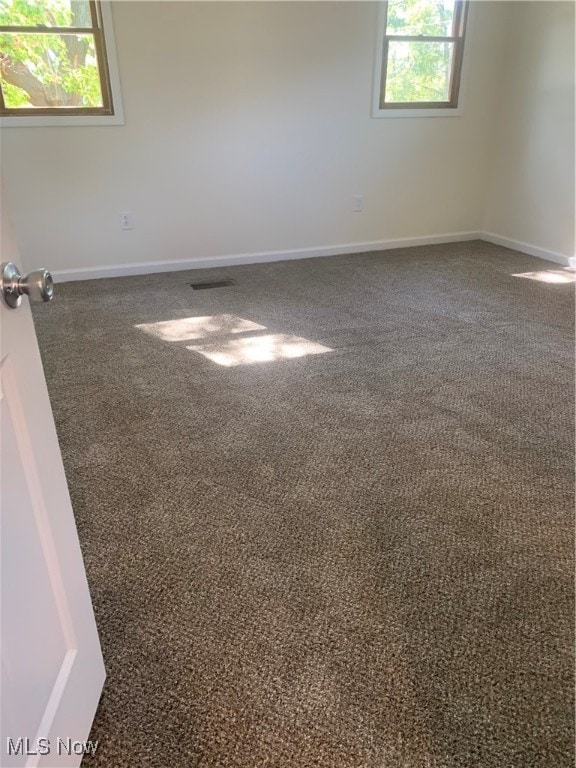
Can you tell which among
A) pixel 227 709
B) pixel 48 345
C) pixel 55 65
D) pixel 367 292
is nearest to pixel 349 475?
pixel 227 709

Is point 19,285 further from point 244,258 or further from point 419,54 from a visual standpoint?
point 419,54

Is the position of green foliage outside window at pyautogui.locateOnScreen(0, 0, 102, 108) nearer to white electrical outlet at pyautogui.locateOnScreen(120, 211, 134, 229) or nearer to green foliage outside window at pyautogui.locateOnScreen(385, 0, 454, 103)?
white electrical outlet at pyautogui.locateOnScreen(120, 211, 134, 229)

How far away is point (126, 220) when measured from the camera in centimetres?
400

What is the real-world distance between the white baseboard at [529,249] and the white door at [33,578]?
14.4 feet

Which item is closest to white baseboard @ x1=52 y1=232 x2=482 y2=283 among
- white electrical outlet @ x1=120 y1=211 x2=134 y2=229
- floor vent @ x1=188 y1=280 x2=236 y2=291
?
white electrical outlet @ x1=120 y1=211 x2=134 y2=229

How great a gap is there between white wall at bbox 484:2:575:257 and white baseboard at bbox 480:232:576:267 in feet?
0.10

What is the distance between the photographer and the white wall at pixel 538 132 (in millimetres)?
4109

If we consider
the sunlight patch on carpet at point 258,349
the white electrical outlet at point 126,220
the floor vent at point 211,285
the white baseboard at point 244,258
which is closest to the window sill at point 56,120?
the white electrical outlet at point 126,220

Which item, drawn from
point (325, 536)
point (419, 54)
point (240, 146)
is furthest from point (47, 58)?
point (325, 536)

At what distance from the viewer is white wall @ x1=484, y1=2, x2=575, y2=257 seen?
13.5 feet

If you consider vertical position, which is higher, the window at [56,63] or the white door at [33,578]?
the window at [56,63]

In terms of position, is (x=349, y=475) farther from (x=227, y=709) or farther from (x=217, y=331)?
(x=217, y=331)

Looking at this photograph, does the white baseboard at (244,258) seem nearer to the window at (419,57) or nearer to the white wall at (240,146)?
the white wall at (240,146)

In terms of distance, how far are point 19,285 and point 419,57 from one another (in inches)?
181
